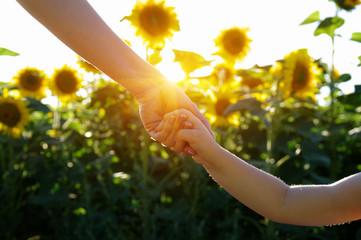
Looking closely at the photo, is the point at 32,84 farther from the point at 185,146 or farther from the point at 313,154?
the point at 185,146

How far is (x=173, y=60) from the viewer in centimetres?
245

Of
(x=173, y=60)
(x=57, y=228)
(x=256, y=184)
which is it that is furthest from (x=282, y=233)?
(x=256, y=184)

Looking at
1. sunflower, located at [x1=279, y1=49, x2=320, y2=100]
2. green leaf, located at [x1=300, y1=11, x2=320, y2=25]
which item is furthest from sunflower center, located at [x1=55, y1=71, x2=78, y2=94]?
green leaf, located at [x1=300, y1=11, x2=320, y2=25]

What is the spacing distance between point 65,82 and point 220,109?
1.31m

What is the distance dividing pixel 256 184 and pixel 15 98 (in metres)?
2.45

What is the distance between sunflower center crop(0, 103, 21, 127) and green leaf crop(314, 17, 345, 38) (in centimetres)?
203

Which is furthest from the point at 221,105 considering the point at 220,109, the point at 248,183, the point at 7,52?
the point at 248,183

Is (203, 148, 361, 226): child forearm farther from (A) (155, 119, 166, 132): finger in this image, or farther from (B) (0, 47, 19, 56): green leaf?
(B) (0, 47, 19, 56): green leaf

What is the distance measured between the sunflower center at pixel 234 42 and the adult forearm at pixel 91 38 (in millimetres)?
1923

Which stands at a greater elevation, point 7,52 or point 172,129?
point 7,52

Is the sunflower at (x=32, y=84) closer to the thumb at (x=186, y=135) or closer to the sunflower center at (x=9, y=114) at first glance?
the sunflower center at (x=9, y=114)

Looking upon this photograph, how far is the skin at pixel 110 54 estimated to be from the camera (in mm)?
1062

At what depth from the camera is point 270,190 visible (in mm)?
1129

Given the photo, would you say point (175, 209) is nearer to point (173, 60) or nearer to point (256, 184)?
point (173, 60)
